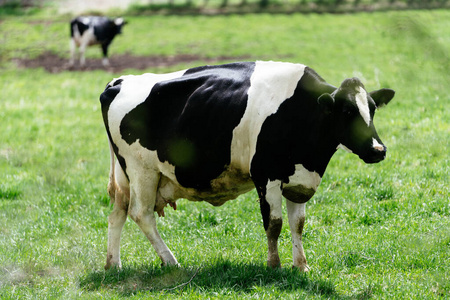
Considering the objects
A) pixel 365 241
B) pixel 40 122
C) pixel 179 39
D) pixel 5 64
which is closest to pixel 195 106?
pixel 365 241

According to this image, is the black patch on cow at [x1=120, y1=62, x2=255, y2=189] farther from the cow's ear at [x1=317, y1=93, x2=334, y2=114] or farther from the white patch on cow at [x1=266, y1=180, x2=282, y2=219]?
the cow's ear at [x1=317, y1=93, x2=334, y2=114]

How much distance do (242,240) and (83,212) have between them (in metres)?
2.36

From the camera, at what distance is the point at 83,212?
737 cm

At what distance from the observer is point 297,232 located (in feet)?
17.1

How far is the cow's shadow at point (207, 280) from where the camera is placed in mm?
4727

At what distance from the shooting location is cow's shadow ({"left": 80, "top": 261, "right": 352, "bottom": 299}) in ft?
15.5

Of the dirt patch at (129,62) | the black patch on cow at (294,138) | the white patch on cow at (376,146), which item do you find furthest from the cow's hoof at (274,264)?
the dirt patch at (129,62)

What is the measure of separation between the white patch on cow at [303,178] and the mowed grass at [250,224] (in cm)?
75

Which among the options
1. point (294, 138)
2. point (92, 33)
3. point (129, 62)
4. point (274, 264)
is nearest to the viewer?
point (294, 138)

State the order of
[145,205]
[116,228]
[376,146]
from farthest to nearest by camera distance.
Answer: [116,228]
[145,205]
[376,146]

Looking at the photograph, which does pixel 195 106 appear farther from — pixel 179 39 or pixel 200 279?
pixel 179 39

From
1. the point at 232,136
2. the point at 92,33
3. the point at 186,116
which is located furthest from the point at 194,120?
the point at 92,33

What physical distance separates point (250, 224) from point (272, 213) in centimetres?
158

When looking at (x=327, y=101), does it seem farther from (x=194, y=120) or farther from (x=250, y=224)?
(x=250, y=224)
